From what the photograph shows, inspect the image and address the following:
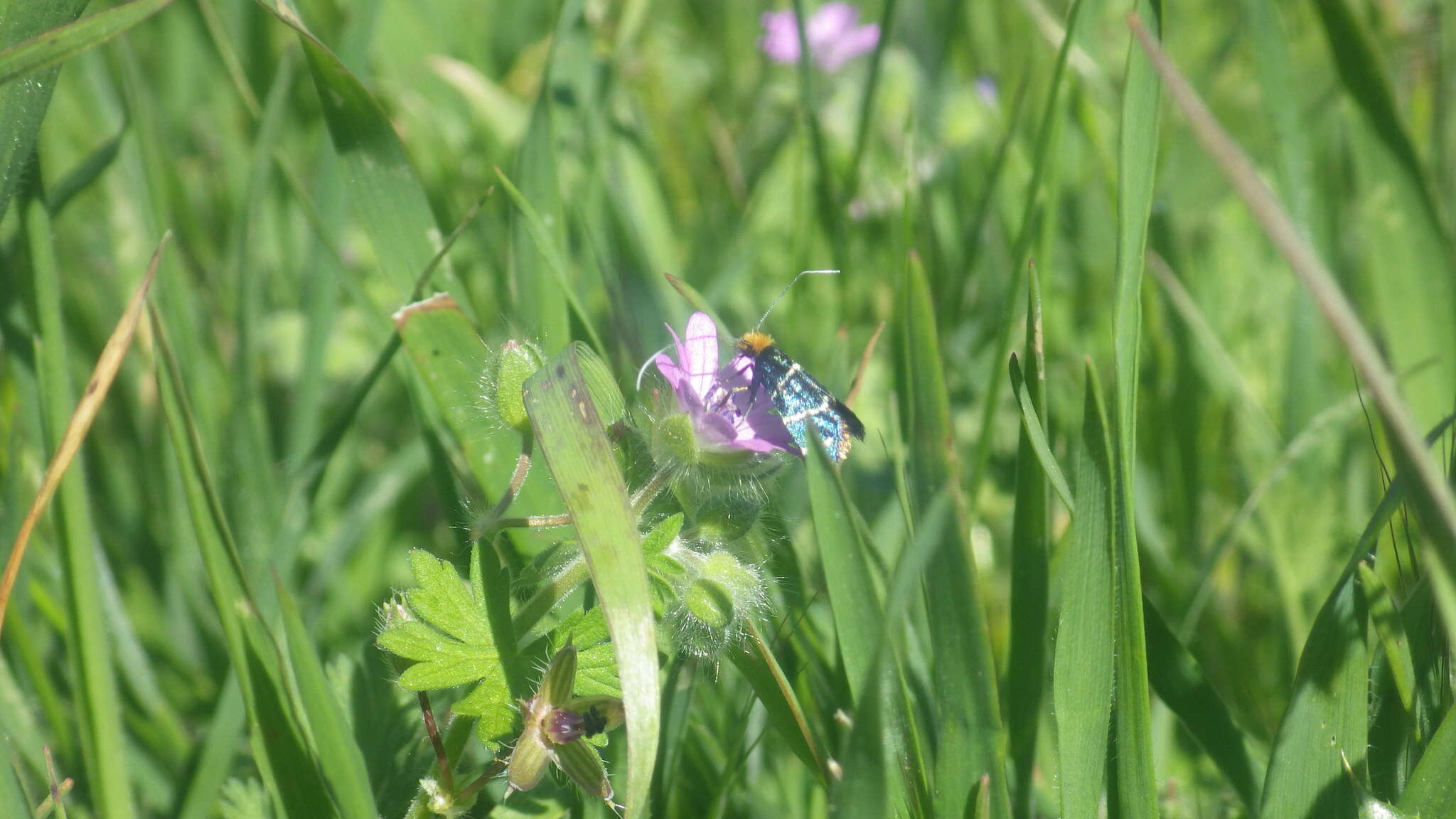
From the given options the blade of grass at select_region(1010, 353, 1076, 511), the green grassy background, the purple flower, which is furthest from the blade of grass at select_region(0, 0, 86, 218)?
the blade of grass at select_region(1010, 353, 1076, 511)

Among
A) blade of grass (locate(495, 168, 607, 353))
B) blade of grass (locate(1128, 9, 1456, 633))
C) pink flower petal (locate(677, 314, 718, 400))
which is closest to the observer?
blade of grass (locate(1128, 9, 1456, 633))

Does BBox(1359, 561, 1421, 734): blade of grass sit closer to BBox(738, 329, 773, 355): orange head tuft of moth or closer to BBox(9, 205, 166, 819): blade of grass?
BBox(738, 329, 773, 355): orange head tuft of moth

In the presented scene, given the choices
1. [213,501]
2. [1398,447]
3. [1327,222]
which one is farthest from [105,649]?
[1327,222]

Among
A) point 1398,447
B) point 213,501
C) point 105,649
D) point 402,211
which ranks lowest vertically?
point 105,649

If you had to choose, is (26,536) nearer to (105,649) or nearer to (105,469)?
(105,649)

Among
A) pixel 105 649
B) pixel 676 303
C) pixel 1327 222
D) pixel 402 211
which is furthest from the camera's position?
pixel 1327 222
